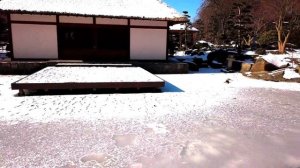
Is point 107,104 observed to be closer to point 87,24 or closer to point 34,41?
point 87,24

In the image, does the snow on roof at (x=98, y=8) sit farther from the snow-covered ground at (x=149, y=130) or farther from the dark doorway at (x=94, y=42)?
the snow-covered ground at (x=149, y=130)

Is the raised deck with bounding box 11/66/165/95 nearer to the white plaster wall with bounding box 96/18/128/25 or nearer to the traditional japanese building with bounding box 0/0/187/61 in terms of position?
the traditional japanese building with bounding box 0/0/187/61

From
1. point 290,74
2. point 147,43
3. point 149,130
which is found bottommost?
point 149,130

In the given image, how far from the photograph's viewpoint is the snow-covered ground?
12.4 ft

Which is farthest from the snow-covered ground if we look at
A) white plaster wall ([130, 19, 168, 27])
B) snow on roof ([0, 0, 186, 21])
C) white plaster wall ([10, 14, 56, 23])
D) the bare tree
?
the bare tree

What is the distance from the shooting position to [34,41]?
1170 cm

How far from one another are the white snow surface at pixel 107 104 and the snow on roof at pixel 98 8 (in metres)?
3.80

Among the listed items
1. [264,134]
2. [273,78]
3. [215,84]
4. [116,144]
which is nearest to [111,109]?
[116,144]

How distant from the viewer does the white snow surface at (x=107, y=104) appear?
221 inches

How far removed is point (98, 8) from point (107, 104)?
7.13m

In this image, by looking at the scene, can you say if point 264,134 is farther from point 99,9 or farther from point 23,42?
point 23,42

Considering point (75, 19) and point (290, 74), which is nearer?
point (290, 74)

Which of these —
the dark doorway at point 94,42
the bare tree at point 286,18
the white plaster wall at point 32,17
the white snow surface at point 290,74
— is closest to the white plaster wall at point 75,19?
the dark doorway at point 94,42

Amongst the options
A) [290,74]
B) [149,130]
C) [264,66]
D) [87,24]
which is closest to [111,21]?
[87,24]
